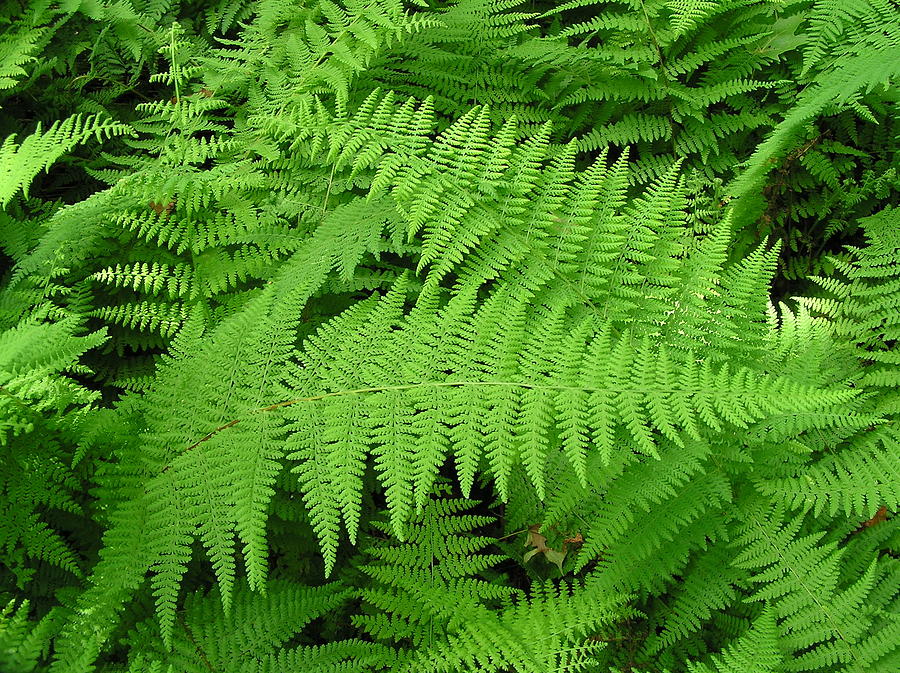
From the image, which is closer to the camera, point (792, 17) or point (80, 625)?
point (80, 625)

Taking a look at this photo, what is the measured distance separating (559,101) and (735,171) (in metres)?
0.92

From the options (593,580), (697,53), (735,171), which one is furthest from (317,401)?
(697,53)

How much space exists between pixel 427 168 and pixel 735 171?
1694 mm

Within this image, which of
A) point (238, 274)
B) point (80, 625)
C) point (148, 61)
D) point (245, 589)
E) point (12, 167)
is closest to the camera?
point (80, 625)

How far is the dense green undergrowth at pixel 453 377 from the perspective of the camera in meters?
2.11

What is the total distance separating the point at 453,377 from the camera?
2.21 meters

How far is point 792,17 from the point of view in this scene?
11.1ft

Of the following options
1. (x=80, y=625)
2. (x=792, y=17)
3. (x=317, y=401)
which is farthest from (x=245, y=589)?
(x=792, y=17)

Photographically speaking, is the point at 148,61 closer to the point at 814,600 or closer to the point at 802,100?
the point at 802,100

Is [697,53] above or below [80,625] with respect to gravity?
above

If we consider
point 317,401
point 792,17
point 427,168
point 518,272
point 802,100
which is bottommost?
point 317,401

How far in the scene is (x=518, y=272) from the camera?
2.51 metres

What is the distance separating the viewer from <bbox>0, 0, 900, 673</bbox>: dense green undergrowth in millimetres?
2111

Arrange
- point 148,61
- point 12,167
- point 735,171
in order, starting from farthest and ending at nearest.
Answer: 1. point 148,61
2. point 735,171
3. point 12,167
